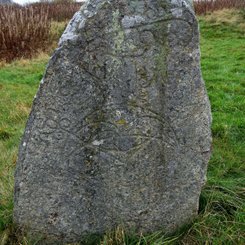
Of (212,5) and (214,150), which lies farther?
(212,5)

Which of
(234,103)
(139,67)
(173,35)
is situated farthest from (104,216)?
(234,103)

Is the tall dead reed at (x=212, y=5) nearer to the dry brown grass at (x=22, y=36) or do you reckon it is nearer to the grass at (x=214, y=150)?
the grass at (x=214, y=150)

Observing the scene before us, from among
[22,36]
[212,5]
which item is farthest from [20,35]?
[212,5]

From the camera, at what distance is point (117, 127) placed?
2898mm

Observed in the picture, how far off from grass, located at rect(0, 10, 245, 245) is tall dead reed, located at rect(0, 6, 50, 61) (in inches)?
26.6

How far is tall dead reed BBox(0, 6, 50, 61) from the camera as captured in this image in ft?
37.0

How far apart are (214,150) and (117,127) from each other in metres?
2.12

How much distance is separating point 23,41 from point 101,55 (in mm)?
9381

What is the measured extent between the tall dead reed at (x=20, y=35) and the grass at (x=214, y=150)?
676 mm

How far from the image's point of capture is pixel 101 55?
2764 mm

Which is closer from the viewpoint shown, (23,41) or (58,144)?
(58,144)

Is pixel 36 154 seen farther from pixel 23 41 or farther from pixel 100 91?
pixel 23 41

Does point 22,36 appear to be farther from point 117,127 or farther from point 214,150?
point 117,127

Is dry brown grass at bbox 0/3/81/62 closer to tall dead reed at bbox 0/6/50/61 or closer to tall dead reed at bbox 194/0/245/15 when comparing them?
tall dead reed at bbox 0/6/50/61
